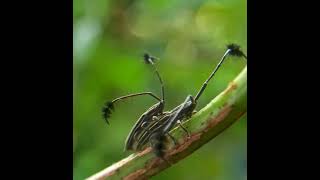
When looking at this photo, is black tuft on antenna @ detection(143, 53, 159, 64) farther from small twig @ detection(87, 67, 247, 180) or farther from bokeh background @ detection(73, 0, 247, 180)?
small twig @ detection(87, 67, 247, 180)

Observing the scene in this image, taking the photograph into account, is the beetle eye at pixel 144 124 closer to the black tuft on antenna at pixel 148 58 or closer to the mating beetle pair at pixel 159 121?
the mating beetle pair at pixel 159 121

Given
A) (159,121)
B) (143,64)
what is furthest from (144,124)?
(143,64)

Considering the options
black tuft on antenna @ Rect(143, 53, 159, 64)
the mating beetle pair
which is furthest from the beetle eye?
black tuft on antenna @ Rect(143, 53, 159, 64)

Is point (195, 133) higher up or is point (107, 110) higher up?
point (107, 110)

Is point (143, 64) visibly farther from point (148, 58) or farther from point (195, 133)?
point (195, 133)
